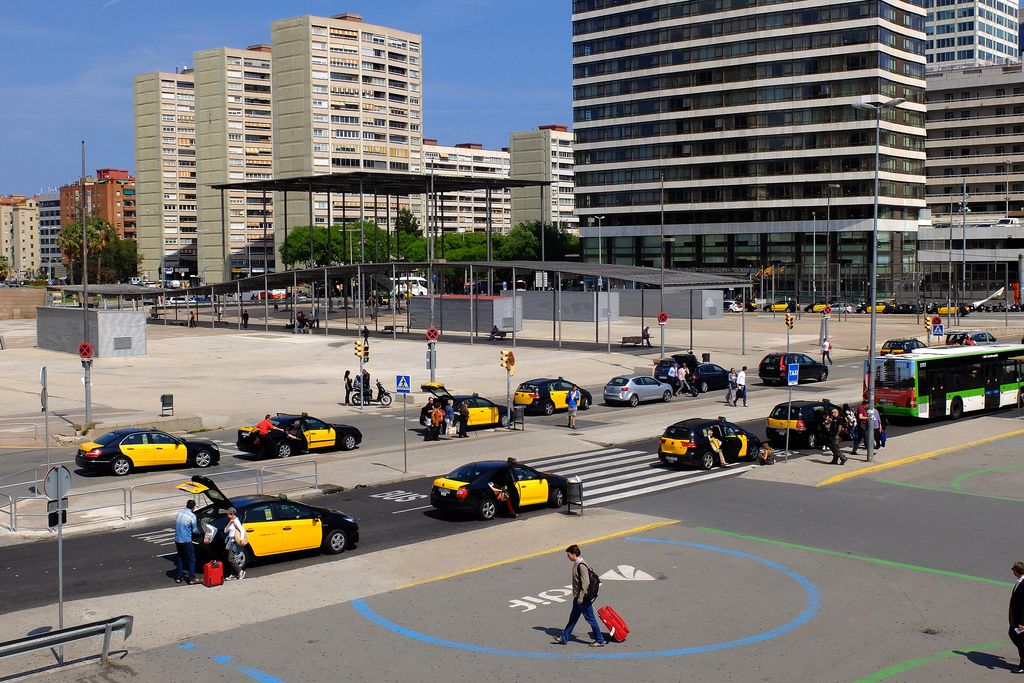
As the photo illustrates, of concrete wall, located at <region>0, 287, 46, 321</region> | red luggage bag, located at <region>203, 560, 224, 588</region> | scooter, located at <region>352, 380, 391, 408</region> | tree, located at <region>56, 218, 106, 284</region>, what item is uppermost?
tree, located at <region>56, 218, 106, 284</region>

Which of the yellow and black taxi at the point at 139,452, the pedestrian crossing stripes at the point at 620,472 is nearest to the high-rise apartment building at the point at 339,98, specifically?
the yellow and black taxi at the point at 139,452

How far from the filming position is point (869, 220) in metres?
121

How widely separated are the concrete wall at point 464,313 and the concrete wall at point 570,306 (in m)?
11.1

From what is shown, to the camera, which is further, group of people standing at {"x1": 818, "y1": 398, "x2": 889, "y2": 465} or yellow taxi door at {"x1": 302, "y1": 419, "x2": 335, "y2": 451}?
yellow taxi door at {"x1": 302, "y1": 419, "x2": 335, "y2": 451}

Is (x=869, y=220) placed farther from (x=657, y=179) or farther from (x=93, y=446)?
(x=93, y=446)

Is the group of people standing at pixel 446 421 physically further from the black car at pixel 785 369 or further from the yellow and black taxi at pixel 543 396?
the black car at pixel 785 369

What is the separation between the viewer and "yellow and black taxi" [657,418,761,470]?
97.3ft

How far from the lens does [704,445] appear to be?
97.9 feet

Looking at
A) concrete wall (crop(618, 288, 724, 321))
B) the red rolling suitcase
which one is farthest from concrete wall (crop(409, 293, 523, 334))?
the red rolling suitcase

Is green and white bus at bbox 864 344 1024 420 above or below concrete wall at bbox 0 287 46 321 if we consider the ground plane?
below

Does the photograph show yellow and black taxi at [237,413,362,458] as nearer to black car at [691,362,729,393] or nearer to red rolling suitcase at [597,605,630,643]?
red rolling suitcase at [597,605,630,643]

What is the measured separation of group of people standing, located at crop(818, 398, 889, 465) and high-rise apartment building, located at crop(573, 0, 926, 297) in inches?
3435

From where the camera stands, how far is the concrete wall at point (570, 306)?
9531 centimetres

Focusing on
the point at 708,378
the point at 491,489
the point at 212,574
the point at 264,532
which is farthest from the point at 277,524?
the point at 708,378
